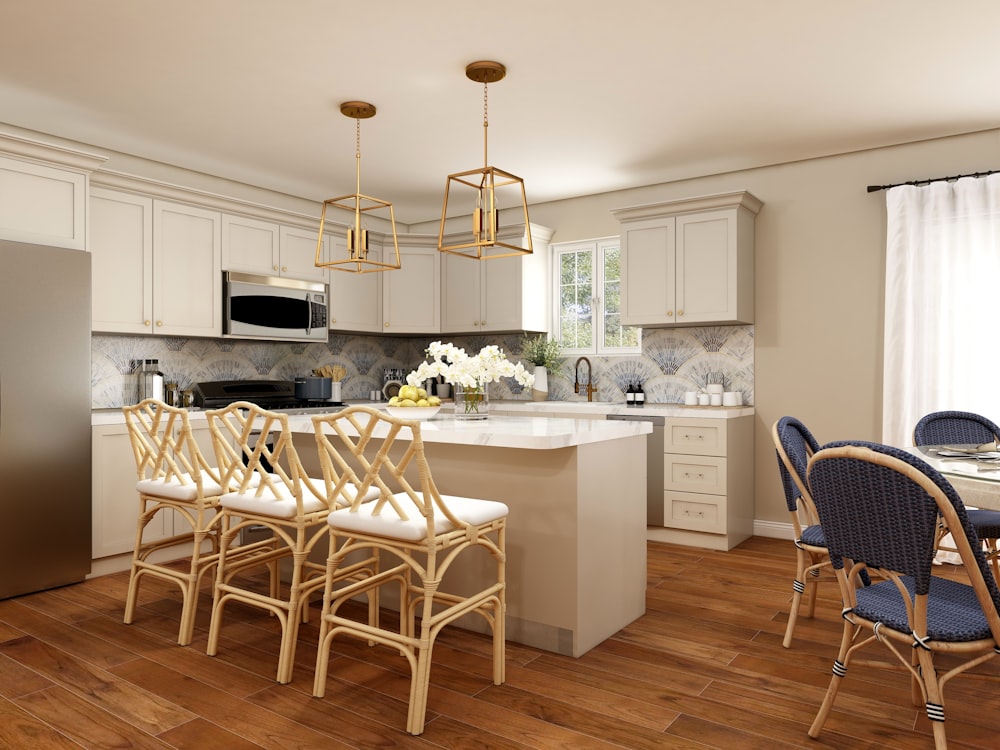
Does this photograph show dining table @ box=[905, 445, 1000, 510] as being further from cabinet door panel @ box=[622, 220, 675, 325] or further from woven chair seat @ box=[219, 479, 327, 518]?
cabinet door panel @ box=[622, 220, 675, 325]

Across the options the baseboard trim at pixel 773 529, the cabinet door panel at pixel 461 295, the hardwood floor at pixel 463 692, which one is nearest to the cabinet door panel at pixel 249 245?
the cabinet door panel at pixel 461 295

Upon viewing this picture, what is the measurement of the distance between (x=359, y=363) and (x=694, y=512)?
3.13 meters

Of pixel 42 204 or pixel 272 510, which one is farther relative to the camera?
pixel 42 204

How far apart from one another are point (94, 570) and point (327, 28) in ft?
9.87

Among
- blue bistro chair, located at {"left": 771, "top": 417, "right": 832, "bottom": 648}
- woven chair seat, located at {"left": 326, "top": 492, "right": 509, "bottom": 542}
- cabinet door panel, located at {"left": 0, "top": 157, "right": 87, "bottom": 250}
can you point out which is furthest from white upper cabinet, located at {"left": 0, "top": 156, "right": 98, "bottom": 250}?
blue bistro chair, located at {"left": 771, "top": 417, "right": 832, "bottom": 648}

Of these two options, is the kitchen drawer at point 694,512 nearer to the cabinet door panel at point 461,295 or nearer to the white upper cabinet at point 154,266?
the cabinet door panel at point 461,295

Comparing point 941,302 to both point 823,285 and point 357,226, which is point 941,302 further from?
point 357,226

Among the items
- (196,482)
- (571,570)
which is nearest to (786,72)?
(571,570)

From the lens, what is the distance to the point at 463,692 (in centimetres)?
240

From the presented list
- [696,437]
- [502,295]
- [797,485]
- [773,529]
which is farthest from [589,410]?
[797,485]

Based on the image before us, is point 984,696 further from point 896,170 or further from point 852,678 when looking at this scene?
point 896,170

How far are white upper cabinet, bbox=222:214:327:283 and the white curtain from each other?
3722 mm

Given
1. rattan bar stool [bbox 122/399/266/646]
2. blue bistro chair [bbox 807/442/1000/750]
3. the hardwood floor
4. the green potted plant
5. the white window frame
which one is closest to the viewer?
blue bistro chair [bbox 807/442/1000/750]

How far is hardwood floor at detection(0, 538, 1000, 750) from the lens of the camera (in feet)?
6.92
